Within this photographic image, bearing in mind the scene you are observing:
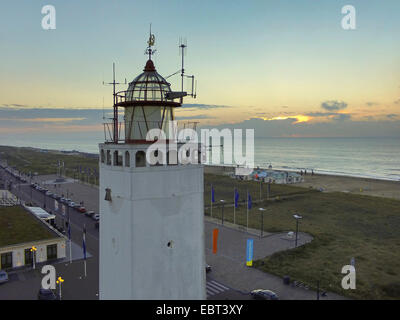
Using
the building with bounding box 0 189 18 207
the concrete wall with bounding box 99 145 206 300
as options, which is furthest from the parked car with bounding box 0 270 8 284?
the concrete wall with bounding box 99 145 206 300

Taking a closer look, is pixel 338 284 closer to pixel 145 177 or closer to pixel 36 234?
pixel 145 177

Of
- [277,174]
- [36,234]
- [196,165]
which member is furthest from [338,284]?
[277,174]

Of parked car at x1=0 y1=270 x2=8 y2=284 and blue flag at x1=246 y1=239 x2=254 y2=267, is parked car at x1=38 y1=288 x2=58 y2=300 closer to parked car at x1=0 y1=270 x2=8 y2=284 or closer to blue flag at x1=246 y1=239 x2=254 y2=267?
parked car at x1=0 y1=270 x2=8 y2=284

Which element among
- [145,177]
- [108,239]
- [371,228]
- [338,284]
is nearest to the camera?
[145,177]

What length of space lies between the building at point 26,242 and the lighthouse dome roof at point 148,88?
1118 inches

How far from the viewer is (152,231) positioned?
716 centimetres

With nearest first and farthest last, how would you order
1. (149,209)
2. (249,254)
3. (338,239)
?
1. (149,209)
2. (249,254)
3. (338,239)

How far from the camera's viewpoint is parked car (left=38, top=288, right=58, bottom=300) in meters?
22.7

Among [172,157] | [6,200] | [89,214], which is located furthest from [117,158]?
[6,200]

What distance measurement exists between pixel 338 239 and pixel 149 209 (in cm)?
3618

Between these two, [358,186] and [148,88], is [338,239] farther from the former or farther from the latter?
[358,186]

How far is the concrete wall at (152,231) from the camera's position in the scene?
23.2ft
